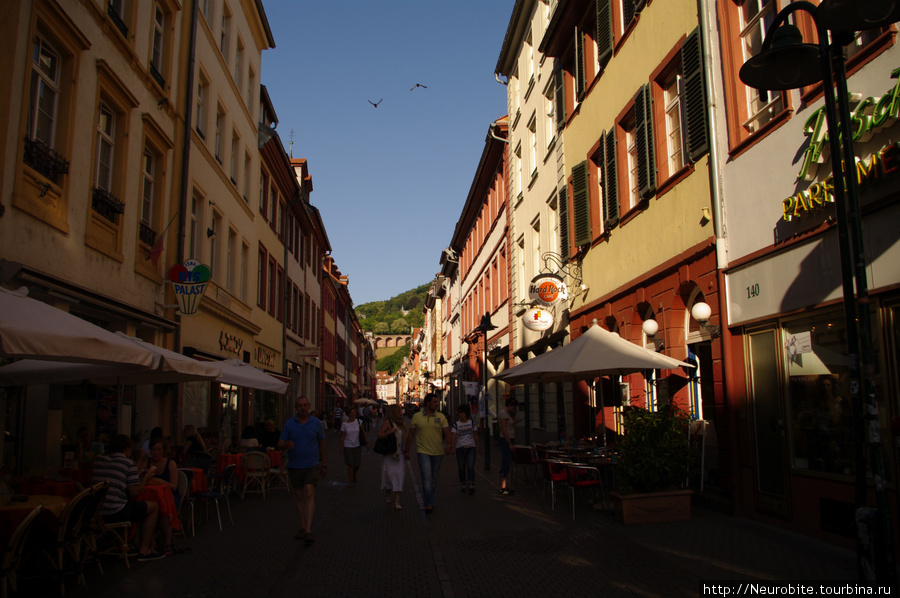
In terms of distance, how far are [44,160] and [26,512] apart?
5493mm

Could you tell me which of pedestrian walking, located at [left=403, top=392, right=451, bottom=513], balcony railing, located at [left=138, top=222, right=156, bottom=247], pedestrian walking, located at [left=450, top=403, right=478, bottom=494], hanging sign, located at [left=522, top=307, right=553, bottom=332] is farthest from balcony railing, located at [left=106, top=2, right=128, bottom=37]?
hanging sign, located at [left=522, top=307, right=553, bottom=332]

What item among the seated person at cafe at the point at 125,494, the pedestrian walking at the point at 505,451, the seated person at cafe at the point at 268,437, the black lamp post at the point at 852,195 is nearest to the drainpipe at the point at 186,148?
the seated person at cafe at the point at 268,437

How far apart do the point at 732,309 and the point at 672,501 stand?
113 inches

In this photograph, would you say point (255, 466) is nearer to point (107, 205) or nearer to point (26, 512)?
point (107, 205)

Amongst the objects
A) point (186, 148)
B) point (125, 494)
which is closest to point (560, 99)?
point (186, 148)

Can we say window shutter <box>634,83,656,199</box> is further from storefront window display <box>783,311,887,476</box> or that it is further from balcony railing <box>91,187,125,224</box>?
balcony railing <box>91,187,125,224</box>

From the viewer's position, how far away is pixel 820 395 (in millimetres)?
8430

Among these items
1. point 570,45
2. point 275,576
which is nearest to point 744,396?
point 275,576

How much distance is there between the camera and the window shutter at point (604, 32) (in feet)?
51.3

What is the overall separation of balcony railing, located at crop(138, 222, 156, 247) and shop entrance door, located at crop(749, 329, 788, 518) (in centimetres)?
1115

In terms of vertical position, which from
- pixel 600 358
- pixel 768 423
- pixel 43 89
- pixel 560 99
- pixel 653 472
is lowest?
pixel 653 472

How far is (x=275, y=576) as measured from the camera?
7.01 m

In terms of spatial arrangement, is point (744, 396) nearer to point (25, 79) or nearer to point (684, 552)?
point (684, 552)

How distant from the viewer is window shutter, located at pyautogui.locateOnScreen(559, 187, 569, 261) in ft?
61.6
